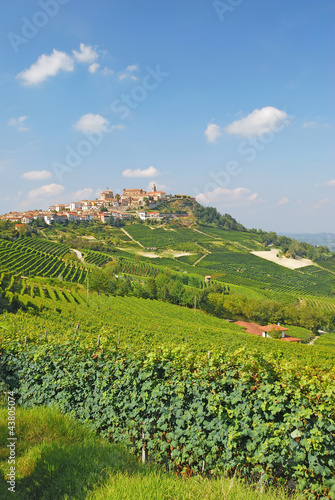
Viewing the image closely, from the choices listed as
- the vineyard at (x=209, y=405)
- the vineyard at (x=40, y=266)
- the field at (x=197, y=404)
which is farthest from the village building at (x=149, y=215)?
the vineyard at (x=209, y=405)

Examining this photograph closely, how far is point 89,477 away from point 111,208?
532 ft

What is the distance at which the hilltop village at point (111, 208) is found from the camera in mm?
131125

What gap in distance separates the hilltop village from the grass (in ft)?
419

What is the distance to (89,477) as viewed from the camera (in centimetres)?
329

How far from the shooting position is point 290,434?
3502 millimetres

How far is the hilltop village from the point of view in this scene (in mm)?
131125

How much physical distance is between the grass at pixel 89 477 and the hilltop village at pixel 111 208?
5027 inches

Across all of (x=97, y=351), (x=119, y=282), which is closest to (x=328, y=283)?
(x=119, y=282)

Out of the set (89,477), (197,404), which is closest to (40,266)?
(197,404)

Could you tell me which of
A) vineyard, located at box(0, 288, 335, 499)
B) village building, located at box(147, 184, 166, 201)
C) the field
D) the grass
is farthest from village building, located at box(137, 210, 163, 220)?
the grass

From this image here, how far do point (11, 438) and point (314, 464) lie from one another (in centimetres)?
410

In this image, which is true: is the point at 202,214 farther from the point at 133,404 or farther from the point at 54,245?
the point at 133,404

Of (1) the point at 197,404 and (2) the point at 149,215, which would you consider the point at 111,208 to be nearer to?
(2) the point at 149,215

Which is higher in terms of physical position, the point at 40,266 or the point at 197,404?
the point at 197,404
